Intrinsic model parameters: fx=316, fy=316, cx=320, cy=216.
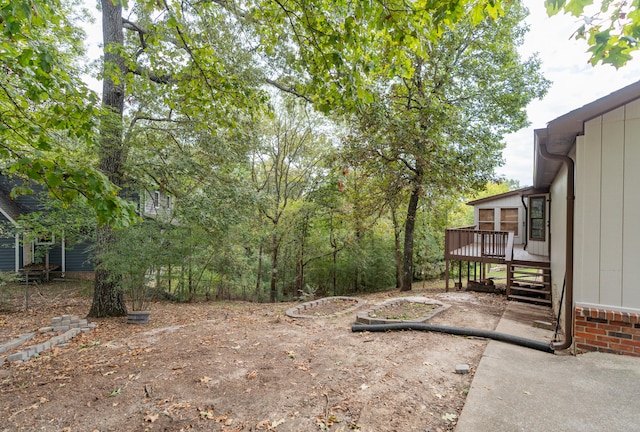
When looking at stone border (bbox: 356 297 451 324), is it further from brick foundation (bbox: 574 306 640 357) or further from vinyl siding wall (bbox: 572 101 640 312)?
vinyl siding wall (bbox: 572 101 640 312)

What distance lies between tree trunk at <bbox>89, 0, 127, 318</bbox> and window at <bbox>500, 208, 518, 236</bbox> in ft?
46.6

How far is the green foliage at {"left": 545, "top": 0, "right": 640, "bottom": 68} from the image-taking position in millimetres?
2420

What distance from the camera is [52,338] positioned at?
18.2 ft

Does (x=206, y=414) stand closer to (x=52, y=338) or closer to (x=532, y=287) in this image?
(x=52, y=338)

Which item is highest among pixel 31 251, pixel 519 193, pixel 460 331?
pixel 519 193

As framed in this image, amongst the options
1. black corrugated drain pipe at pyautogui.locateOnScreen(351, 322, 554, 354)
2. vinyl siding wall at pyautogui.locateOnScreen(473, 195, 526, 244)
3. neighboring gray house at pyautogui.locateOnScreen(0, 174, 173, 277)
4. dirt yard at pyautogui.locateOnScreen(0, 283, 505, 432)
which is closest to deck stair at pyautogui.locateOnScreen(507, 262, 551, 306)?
dirt yard at pyautogui.locateOnScreen(0, 283, 505, 432)

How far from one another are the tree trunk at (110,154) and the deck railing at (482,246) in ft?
31.1

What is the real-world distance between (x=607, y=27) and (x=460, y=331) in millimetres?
3970

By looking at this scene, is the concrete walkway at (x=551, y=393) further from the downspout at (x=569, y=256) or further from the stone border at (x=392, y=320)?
the stone border at (x=392, y=320)

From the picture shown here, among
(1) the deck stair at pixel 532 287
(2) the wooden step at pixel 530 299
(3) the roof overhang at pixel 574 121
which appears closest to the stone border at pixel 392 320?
(2) the wooden step at pixel 530 299

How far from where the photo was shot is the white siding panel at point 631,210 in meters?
3.53

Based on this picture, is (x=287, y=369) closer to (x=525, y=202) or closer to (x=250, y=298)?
(x=250, y=298)

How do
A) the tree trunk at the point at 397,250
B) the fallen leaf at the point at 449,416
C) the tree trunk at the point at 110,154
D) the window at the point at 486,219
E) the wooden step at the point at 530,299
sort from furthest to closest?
the tree trunk at the point at 397,250, the window at the point at 486,219, the wooden step at the point at 530,299, the tree trunk at the point at 110,154, the fallen leaf at the point at 449,416

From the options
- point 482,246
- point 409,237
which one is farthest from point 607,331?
point 409,237
